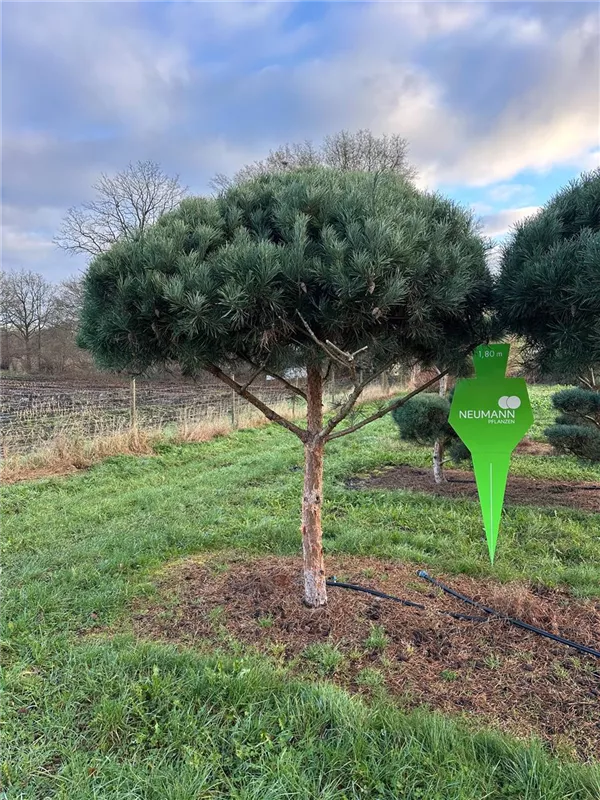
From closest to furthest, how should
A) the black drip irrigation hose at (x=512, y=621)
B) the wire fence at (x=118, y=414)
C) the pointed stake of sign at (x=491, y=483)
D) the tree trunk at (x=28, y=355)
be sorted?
the black drip irrigation hose at (x=512, y=621)
the pointed stake of sign at (x=491, y=483)
the wire fence at (x=118, y=414)
the tree trunk at (x=28, y=355)

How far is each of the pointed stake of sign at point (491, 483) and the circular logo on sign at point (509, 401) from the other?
12.1 inches

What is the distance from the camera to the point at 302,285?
A: 2016 mm

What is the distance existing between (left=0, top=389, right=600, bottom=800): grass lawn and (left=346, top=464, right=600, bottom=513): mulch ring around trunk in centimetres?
65

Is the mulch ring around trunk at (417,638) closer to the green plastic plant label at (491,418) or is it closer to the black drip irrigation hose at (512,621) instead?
the black drip irrigation hose at (512,621)

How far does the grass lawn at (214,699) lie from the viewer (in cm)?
156

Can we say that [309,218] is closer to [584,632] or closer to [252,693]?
[252,693]

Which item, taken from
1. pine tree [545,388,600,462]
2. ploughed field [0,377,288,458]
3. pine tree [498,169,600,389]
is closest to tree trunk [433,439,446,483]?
pine tree [545,388,600,462]

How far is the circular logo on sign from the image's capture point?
2764 mm

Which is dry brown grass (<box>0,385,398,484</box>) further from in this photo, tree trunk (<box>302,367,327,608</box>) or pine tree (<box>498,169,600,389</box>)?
pine tree (<box>498,169,600,389</box>)

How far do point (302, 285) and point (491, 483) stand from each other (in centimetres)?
178

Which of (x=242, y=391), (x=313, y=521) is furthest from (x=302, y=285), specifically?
(x=313, y=521)

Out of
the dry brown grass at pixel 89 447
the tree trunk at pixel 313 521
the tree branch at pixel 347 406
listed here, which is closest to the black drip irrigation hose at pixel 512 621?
the tree trunk at pixel 313 521

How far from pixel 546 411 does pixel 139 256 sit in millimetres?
12295

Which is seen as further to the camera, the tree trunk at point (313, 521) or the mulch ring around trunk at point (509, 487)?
the mulch ring around trunk at point (509, 487)
